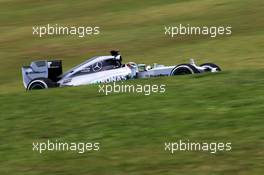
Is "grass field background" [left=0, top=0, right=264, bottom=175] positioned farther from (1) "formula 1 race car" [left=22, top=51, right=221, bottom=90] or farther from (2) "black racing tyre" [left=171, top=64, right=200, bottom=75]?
(2) "black racing tyre" [left=171, top=64, right=200, bottom=75]

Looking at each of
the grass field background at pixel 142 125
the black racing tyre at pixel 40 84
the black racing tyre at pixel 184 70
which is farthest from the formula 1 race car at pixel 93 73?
the grass field background at pixel 142 125

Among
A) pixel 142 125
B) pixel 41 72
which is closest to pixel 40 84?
pixel 41 72

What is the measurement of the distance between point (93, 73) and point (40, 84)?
1.48 meters

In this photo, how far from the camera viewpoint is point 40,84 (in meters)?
15.7

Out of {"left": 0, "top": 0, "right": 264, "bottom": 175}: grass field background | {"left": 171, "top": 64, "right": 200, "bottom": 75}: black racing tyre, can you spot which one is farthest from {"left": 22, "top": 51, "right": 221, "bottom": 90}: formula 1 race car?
{"left": 0, "top": 0, "right": 264, "bottom": 175}: grass field background

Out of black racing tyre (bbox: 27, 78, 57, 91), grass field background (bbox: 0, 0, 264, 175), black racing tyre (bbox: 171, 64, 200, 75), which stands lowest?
grass field background (bbox: 0, 0, 264, 175)

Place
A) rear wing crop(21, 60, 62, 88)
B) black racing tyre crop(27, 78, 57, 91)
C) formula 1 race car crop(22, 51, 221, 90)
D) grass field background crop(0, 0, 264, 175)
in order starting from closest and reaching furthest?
1. grass field background crop(0, 0, 264, 175)
2. black racing tyre crop(27, 78, 57, 91)
3. formula 1 race car crop(22, 51, 221, 90)
4. rear wing crop(21, 60, 62, 88)

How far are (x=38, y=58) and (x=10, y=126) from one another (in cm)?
1597

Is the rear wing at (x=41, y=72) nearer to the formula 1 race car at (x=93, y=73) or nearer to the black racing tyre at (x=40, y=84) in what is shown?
the formula 1 race car at (x=93, y=73)

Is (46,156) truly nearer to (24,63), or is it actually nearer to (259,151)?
(259,151)

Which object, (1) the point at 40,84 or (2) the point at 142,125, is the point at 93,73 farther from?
(2) the point at 142,125

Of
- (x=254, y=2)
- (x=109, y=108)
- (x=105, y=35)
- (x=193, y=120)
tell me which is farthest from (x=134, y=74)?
(x=254, y=2)

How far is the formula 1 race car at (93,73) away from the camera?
1586 cm

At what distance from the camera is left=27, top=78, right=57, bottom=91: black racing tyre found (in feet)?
51.5
